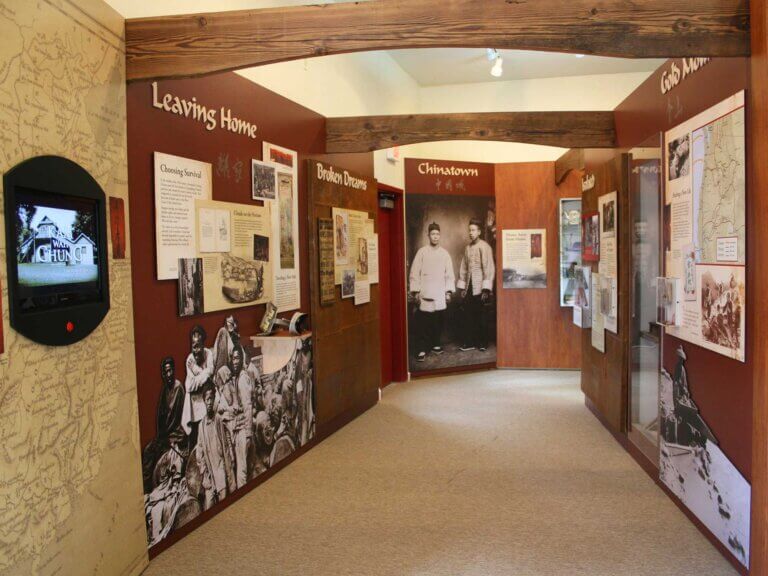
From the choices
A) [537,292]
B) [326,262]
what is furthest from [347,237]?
[537,292]

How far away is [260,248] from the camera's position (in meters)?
4.54

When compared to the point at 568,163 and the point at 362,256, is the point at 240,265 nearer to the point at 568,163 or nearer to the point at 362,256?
the point at 362,256

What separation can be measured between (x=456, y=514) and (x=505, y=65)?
21.2ft

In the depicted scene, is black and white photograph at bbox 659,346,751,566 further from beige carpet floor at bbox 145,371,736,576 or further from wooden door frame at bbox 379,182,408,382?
wooden door frame at bbox 379,182,408,382

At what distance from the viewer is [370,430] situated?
6.10m

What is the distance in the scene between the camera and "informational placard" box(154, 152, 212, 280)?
3.51m

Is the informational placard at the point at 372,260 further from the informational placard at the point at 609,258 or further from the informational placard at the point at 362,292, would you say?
the informational placard at the point at 609,258

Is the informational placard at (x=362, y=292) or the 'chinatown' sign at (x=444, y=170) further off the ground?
the 'chinatown' sign at (x=444, y=170)

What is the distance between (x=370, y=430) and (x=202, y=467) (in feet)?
7.94

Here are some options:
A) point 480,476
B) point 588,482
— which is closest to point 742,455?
point 588,482

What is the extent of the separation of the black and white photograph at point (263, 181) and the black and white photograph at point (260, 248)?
28cm

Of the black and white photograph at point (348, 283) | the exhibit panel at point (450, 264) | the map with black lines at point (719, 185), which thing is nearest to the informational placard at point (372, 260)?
the black and white photograph at point (348, 283)

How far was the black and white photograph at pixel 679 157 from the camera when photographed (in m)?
3.76

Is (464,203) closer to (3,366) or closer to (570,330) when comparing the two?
(570,330)
